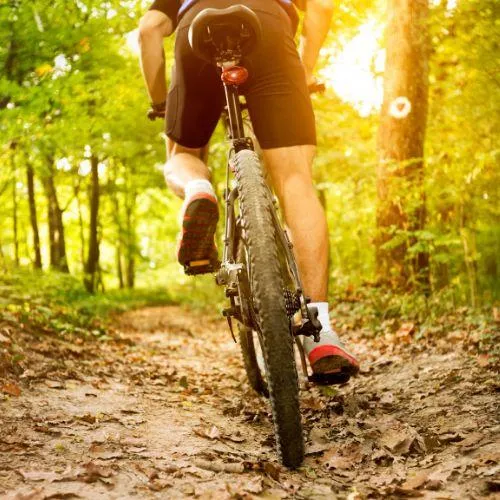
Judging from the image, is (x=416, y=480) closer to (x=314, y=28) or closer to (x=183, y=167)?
(x=183, y=167)

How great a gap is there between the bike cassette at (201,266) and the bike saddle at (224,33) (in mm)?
915

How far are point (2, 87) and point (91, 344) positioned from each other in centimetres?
256

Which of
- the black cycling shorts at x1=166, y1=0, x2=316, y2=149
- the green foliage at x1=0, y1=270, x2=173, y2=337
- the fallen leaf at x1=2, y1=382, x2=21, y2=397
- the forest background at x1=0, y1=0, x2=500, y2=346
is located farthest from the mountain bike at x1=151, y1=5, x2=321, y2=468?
the green foliage at x1=0, y1=270, x2=173, y2=337

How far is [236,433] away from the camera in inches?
95.3

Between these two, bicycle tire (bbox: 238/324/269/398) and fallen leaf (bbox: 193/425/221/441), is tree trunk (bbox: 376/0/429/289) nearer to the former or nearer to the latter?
bicycle tire (bbox: 238/324/269/398)

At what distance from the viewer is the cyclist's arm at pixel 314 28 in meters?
2.92

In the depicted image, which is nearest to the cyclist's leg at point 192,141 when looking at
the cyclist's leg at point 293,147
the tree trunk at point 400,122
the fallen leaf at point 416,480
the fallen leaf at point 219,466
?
the cyclist's leg at point 293,147

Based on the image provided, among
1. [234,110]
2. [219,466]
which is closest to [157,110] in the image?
[234,110]

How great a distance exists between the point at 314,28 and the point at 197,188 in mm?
1186

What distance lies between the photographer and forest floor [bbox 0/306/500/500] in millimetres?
1728

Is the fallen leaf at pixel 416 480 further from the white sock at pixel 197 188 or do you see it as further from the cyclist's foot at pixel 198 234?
the white sock at pixel 197 188

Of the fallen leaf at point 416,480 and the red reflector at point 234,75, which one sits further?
the red reflector at point 234,75

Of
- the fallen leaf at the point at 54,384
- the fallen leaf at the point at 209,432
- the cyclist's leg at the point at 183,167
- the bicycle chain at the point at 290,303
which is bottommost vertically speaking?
the fallen leaf at the point at 209,432

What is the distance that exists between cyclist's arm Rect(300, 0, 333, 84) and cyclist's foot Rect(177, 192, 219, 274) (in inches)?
42.1
